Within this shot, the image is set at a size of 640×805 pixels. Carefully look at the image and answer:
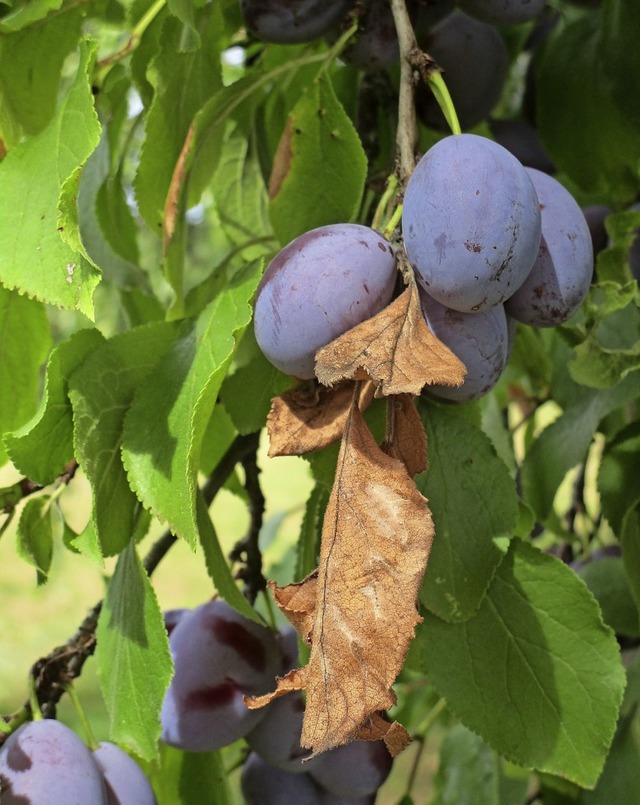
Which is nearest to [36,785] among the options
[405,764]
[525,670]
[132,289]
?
[525,670]

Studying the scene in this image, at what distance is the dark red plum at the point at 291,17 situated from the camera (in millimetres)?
759

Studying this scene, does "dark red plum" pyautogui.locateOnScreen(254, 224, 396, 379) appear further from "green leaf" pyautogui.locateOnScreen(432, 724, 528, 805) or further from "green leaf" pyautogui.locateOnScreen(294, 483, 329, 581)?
"green leaf" pyautogui.locateOnScreen(432, 724, 528, 805)

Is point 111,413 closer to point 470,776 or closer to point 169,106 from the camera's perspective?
point 169,106

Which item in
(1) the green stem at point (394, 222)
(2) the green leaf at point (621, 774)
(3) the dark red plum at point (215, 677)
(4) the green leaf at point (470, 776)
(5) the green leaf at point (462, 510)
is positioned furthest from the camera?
(4) the green leaf at point (470, 776)

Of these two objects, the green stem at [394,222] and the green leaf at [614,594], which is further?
the green leaf at [614,594]

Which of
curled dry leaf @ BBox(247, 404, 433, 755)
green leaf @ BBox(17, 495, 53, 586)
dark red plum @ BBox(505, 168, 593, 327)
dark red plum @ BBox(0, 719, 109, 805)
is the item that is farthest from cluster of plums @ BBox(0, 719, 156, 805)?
dark red plum @ BBox(505, 168, 593, 327)

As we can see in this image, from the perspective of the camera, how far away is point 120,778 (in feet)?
2.33

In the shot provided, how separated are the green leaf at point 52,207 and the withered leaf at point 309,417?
0.13 meters

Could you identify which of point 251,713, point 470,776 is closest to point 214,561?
point 251,713

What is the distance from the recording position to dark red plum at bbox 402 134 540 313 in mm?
513

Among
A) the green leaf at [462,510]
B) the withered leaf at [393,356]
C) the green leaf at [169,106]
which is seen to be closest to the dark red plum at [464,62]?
the green leaf at [169,106]

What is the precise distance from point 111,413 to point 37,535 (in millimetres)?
119

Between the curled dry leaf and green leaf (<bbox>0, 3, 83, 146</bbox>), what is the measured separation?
403 mm

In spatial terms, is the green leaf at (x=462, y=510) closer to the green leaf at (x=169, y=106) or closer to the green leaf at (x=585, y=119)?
the green leaf at (x=169, y=106)
